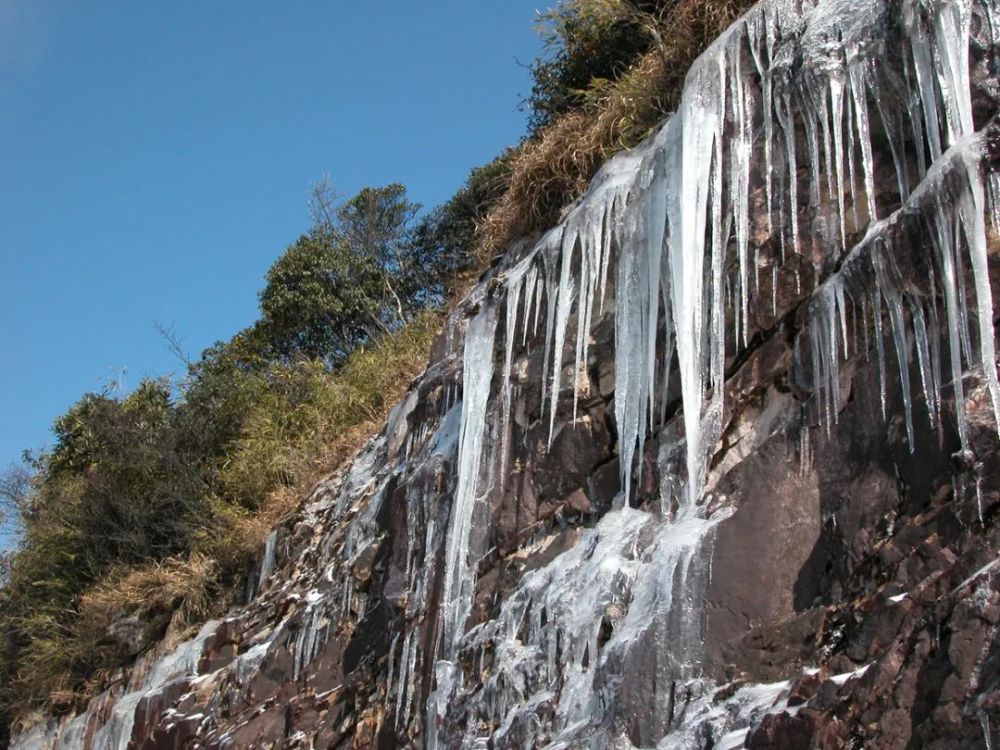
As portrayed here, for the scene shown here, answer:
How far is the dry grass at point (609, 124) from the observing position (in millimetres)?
9305

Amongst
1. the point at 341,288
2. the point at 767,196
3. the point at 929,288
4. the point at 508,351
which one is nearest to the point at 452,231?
the point at 341,288

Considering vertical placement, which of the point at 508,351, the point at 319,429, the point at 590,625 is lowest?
the point at 590,625

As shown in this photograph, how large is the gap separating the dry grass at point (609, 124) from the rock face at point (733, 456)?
2.44 feet

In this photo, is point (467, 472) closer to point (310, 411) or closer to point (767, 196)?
point (767, 196)

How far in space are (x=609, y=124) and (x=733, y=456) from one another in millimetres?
4010

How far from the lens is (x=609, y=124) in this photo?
9.78 metres

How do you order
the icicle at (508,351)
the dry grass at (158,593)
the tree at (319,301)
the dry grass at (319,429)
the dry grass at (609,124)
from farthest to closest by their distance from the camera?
the tree at (319,301) < the dry grass at (319,429) < the dry grass at (158,593) < the dry grass at (609,124) < the icicle at (508,351)

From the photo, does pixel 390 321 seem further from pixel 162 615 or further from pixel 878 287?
pixel 878 287

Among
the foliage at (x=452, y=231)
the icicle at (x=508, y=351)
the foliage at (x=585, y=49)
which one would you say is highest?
the foliage at (x=452, y=231)

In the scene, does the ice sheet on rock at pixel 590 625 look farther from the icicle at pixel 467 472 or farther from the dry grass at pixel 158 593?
the dry grass at pixel 158 593

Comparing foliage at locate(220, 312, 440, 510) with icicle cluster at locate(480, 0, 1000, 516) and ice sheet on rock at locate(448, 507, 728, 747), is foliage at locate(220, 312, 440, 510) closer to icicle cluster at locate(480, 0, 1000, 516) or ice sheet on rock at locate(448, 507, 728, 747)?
icicle cluster at locate(480, 0, 1000, 516)

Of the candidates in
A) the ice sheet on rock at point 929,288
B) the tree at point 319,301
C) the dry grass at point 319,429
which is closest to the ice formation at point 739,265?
the ice sheet on rock at point 929,288

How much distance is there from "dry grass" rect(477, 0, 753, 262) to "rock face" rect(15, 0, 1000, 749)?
0.74 metres

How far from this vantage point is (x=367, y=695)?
8711 mm
